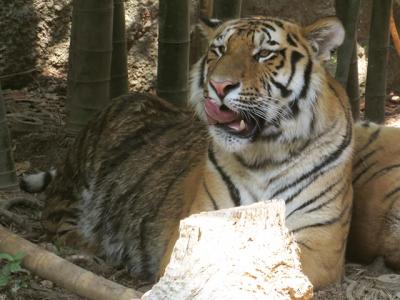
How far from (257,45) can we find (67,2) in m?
4.34

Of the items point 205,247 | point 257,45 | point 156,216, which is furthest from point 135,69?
point 205,247

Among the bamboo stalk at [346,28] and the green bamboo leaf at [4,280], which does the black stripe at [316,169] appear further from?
the bamboo stalk at [346,28]

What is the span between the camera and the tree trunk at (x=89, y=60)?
532 cm

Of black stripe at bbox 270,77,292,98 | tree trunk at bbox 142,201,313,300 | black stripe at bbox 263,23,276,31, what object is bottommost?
tree trunk at bbox 142,201,313,300

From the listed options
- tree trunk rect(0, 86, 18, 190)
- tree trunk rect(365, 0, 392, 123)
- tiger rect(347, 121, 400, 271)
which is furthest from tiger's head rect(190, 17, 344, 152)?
tree trunk rect(365, 0, 392, 123)

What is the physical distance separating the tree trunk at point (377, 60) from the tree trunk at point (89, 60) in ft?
6.36

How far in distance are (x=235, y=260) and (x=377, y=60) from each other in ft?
14.1

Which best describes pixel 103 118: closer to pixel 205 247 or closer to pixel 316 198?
pixel 316 198

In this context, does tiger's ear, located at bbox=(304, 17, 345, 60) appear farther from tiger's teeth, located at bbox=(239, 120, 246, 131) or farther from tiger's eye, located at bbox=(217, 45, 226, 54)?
tiger's teeth, located at bbox=(239, 120, 246, 131)

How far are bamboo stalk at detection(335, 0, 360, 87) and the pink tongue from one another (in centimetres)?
186

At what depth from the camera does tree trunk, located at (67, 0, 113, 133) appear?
5.32 meters

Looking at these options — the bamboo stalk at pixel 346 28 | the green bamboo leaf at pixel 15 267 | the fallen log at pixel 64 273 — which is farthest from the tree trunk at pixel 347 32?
the green bamboo leaf at pixel 15 267

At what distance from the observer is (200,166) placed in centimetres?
427

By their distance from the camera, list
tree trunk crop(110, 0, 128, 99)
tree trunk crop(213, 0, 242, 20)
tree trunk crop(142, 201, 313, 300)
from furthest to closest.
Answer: tree trunk crop(110, 0, 128, 99) → tree trunk crop(213, 0, 242, 20) → tree trunk crop(142, 201, 313, 300)
